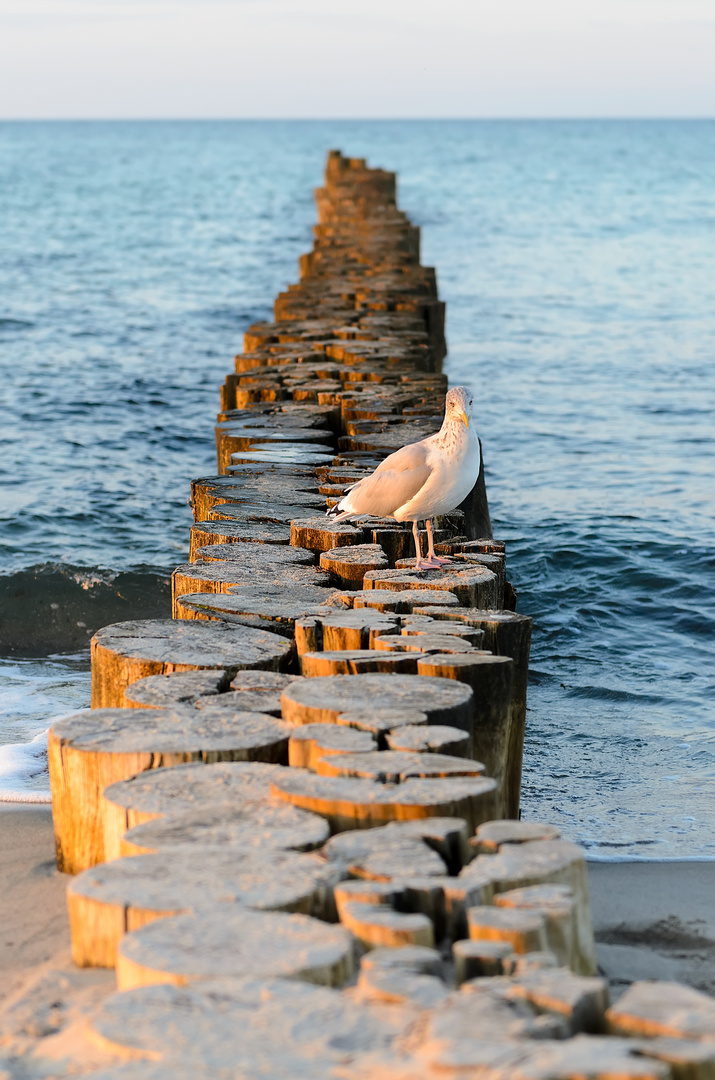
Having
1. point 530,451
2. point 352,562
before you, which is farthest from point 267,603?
point 530,451

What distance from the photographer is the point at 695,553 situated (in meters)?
9.23

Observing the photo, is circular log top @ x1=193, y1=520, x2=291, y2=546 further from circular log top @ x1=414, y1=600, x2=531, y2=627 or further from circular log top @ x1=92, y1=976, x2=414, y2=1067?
circular log top @ x1=92, y1=976, x2=414, y2=1067

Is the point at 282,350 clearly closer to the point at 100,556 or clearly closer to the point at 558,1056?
the point at 100,556

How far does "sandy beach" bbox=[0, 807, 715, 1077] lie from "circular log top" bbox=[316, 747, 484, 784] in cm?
65

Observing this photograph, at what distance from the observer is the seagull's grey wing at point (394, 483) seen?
14.9ft

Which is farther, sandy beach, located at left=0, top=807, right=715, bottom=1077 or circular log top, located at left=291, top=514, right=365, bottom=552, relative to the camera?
circular log top, located at left=291, top=514, right=365, bottom=552

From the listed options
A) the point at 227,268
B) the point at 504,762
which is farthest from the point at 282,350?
the point at 227,268

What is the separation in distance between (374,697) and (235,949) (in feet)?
3.45

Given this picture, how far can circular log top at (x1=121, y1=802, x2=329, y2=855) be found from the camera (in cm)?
263

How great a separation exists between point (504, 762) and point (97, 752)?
130 cm

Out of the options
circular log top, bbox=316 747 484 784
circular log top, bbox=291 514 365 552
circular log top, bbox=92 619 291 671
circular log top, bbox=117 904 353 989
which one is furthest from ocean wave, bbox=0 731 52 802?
circular log top, bbox=117 904 353 989

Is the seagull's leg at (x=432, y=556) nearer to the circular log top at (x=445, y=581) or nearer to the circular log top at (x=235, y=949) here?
the circular log top at (x=445, y=581)

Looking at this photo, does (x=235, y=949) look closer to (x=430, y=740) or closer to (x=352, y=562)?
(x=430, y=740)

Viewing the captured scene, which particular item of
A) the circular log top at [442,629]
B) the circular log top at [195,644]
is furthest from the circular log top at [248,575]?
the circular log top at [442,629]
